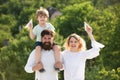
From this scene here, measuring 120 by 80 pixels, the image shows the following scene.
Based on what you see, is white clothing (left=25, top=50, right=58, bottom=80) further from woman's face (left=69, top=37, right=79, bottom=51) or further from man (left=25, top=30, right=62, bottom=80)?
woman's face (left=69, top=37, right=79, bottom=51)

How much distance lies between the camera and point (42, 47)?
813 centimetres

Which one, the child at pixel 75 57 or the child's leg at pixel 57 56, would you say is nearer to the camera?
the child's leg at pixel 57 56

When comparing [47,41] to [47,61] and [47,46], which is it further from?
[47,61]

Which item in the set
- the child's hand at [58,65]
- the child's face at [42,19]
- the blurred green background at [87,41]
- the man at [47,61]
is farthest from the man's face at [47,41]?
the blurred green background at [87,41]

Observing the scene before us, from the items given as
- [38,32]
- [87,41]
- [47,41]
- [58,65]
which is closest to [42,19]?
[38,32]

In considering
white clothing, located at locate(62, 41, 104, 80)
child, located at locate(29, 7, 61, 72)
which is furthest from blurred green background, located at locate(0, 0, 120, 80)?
white clothing, located at locate(62, 41, 104, 80)

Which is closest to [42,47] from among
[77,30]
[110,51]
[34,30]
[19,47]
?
[34,30]

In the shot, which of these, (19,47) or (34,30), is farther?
(19,47)

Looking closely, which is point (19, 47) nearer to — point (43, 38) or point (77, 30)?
point (77, 30)

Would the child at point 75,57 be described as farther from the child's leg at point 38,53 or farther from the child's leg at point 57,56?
the child's leg at point 38,53

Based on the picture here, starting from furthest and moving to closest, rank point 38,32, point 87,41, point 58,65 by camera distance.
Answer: point 87,41 → point 38,32 → point 58,65

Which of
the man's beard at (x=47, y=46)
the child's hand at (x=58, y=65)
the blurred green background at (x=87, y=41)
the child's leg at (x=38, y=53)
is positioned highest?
the blurred green background at (x=87, y=41)

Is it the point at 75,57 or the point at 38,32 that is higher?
the point at 38,32

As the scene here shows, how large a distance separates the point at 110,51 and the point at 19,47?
8108 mm
